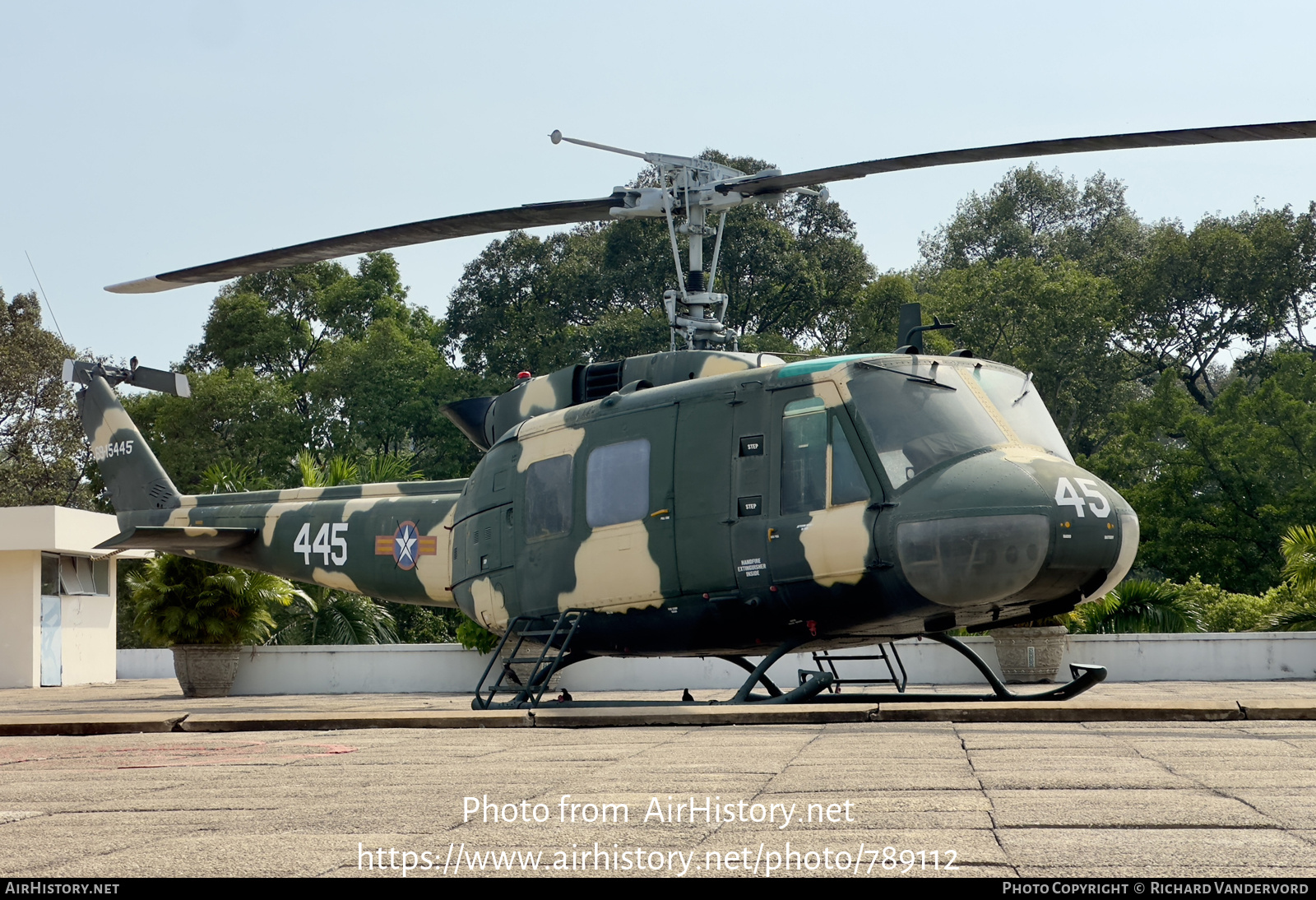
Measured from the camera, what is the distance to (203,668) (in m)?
17.7

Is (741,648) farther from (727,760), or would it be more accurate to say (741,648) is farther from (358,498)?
(358,498)

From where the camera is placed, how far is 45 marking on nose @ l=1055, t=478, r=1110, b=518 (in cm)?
838

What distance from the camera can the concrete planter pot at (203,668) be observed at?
58.0 feet

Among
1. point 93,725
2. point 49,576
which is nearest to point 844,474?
point 93,725

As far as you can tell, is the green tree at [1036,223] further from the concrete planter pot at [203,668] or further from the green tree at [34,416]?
the concrete planter pot at [203,668]

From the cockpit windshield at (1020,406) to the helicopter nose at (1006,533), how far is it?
56 cm

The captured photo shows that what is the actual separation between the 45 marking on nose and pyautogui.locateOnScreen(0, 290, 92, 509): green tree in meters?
40.1

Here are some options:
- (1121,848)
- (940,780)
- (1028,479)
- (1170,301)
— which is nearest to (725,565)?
(1028,479)

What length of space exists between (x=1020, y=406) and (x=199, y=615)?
1236 centimetres

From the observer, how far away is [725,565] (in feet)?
30.7

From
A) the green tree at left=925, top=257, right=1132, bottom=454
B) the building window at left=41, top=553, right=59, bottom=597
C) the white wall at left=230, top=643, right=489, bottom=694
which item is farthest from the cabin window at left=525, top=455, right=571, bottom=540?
the green tree at left=925, top=257, right=1132, bottom=454

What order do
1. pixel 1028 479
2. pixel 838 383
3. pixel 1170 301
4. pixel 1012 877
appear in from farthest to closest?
pixel 1170 301
pixel 838 383
pixel 1028 479
pixel 1012 877

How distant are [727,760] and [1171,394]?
30.3 metres

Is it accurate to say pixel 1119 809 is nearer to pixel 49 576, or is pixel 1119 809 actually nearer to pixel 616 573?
pixel 616 573
